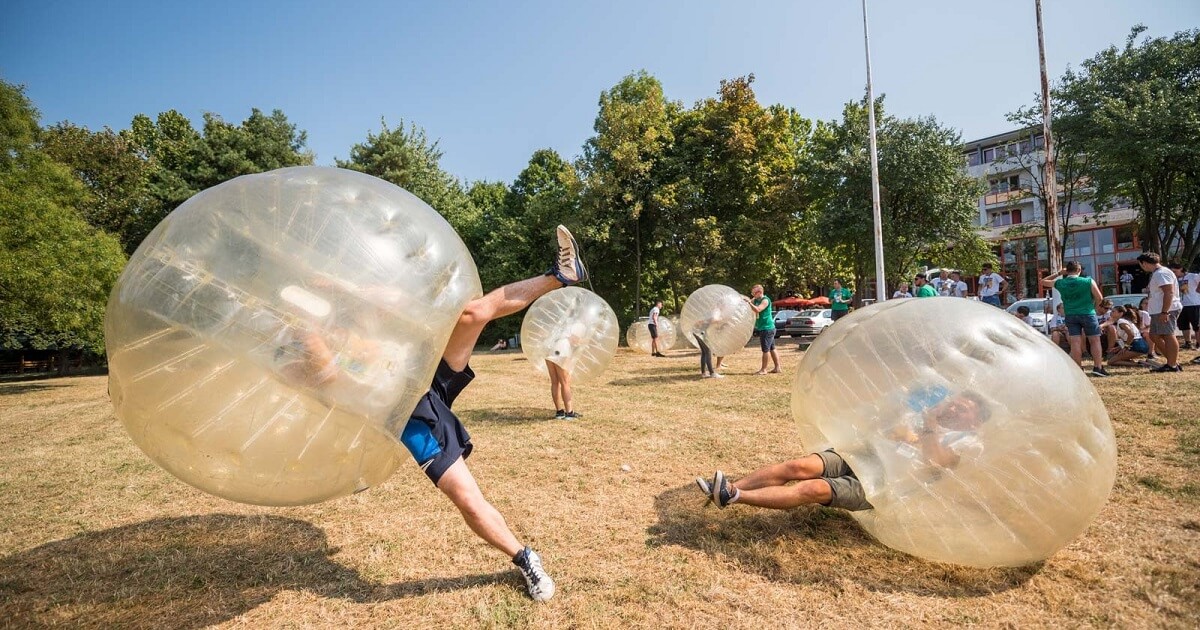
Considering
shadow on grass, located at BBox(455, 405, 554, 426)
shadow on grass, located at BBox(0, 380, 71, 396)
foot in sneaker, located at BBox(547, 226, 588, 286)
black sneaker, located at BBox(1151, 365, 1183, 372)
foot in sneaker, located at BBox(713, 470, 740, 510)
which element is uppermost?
foot in sneaker, located at BBox(547, 226, 588, 286)

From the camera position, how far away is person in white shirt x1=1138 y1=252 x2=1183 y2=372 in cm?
851

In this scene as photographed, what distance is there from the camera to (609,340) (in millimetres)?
9047

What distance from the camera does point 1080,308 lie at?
8.72 m

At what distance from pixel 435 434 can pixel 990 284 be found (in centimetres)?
1433

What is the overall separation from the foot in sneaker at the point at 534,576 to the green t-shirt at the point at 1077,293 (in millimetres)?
9612

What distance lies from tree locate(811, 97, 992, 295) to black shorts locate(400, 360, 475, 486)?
23839mm

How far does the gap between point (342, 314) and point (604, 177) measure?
2559cm

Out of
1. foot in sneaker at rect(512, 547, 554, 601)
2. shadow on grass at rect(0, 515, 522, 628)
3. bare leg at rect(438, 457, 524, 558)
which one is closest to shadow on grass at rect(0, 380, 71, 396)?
shadow on grass at rect(0, 515, 522, 628)

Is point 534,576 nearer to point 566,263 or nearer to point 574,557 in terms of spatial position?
point 574,557

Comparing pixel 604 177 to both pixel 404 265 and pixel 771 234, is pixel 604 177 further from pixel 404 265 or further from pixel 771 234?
→ pixel 404 265

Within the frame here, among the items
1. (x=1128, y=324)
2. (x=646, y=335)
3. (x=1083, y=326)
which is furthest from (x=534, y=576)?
(x=646, y=335)

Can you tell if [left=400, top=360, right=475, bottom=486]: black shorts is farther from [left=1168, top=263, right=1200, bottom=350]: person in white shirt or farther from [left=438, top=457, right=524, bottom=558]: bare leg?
[left=1168, top=263, right=1200, bottom=350]: person in white shirt

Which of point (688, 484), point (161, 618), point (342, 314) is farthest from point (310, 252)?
point (688, 484)

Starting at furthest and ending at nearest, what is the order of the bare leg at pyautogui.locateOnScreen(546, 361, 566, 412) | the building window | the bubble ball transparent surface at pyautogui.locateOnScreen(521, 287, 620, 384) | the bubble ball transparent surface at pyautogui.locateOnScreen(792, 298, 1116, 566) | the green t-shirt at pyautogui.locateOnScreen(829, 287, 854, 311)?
the building window < the green t-shirt at pyautogui.locateOnScreen(829, 287, 854, 311) < the bubble ball transparent surface at pyautogui.locateOnScreen(521, 287, 620, 384) < the bare leg at pyautogui.locateOnScreen(546, 361, 566, 412) < the bubble ball transparent surface at pyautogui.locateOnScreen(792, 298, 1116, 566)
